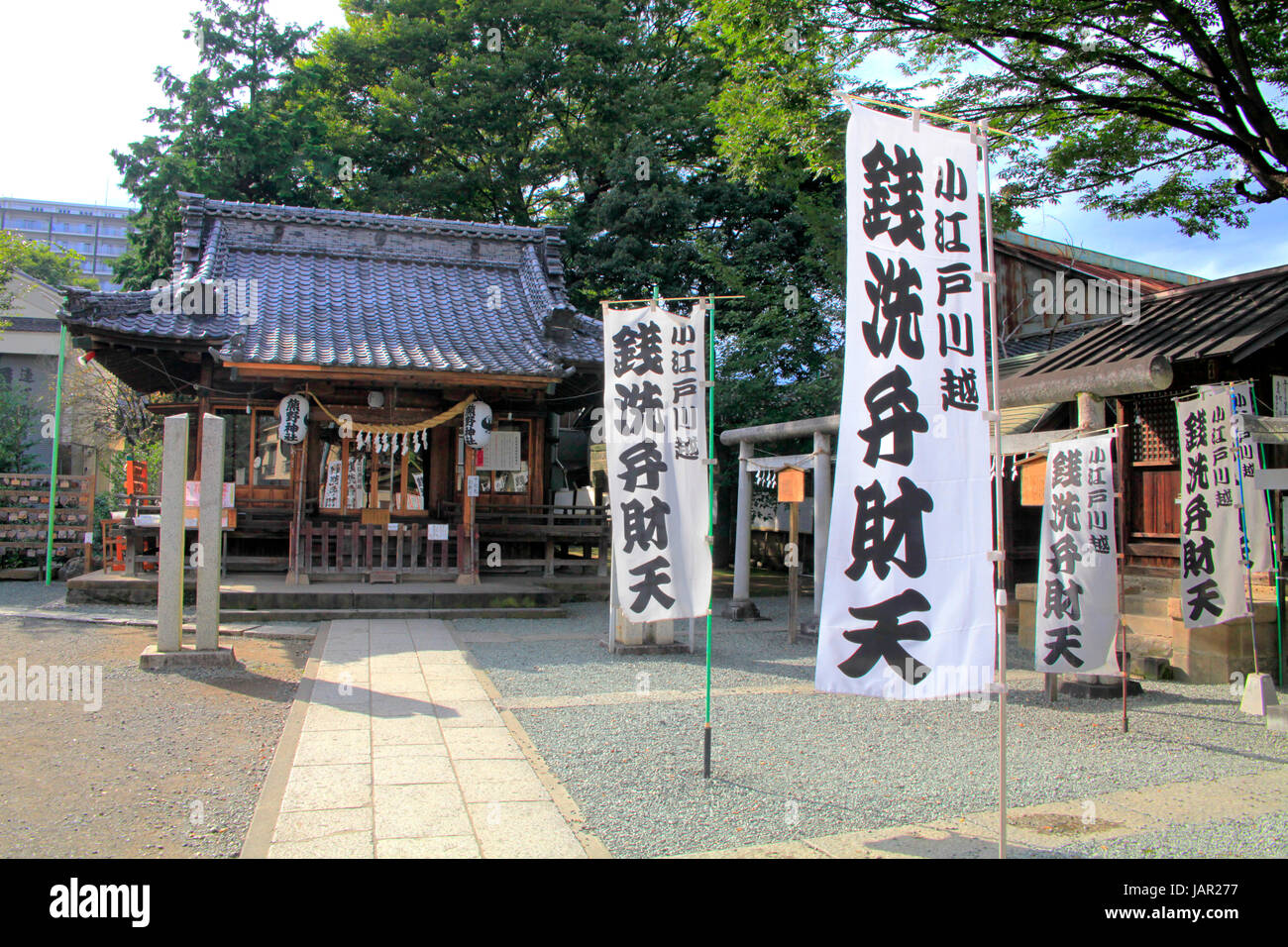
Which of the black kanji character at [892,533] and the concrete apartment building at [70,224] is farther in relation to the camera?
the concrete apartment building at [70,224]

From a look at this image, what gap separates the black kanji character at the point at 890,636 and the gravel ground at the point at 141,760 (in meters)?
3.40

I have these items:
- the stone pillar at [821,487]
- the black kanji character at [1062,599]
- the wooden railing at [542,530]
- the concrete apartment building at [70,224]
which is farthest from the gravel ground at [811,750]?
the concrete apartment building at [70,224]

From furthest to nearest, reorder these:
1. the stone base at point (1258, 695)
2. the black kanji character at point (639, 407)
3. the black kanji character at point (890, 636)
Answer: the black kanji character at point (639, 407) → the stone base at point (1258, 695) → the black kanji character at point (890, 636)

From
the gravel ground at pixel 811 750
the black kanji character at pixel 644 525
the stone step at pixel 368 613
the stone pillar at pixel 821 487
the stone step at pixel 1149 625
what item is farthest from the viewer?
the stone step at pixel 368 613

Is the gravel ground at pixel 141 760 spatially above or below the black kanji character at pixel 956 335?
below

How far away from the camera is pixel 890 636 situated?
432cm

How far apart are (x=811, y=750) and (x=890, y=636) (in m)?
2.47

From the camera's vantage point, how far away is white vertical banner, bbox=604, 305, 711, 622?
715 cm

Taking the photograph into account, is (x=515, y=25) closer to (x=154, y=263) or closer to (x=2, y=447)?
(x=154, y=263)

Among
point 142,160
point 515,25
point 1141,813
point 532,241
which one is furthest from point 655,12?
point 1141,813

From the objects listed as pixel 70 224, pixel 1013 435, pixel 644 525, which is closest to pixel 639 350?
pixel 644 525

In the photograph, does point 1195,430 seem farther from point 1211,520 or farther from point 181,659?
point 181,659

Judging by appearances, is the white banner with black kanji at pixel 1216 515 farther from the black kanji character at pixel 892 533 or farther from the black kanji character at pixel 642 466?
the black kanji character at pixel 892 533

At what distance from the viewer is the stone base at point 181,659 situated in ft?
28.0
